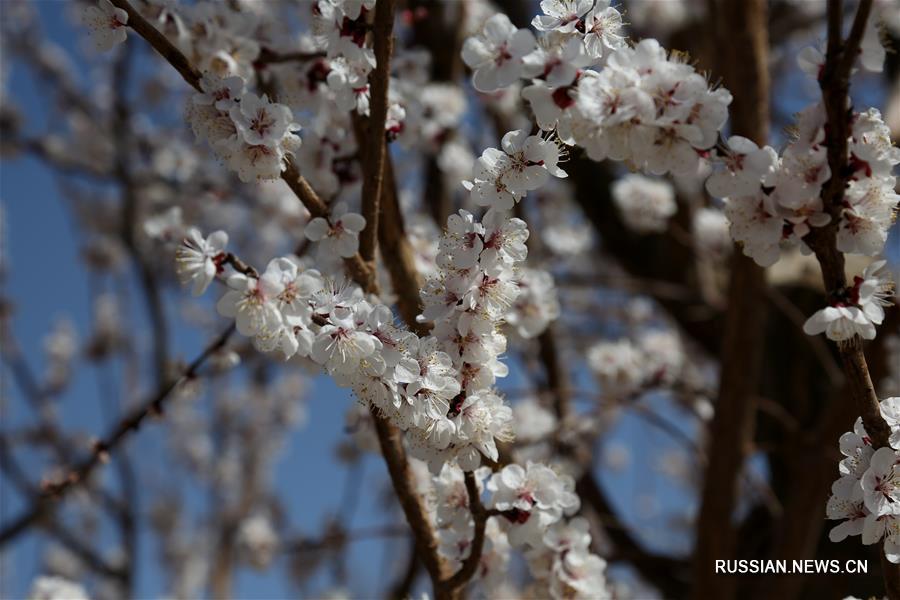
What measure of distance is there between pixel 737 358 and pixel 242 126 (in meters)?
1.82

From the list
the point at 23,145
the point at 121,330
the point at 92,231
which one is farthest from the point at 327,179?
the point at 92,231

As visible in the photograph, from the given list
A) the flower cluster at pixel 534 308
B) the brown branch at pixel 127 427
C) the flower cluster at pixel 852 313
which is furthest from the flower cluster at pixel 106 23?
the flower cluster at pixel 852 313

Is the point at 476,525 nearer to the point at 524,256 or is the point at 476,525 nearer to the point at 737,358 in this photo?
the point at 524,256

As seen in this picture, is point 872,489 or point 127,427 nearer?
point 872,489

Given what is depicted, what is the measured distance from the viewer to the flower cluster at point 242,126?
131 cm

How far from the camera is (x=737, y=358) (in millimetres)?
2574

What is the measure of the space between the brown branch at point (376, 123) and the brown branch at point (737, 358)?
1.41 m

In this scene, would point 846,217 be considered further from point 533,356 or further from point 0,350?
point 0,350

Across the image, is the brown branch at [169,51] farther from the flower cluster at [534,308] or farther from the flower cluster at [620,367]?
the flower cluster at [620,367]

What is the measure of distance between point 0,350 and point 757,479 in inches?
156

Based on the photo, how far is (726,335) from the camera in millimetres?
2631

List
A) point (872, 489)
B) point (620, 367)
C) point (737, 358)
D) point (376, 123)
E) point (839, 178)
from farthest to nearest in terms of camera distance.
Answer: point (620, 367) < point (737, 358) < point (376, 123) < point (872, 489) < point (839, 178)

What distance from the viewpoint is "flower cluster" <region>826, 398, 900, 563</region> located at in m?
1.21

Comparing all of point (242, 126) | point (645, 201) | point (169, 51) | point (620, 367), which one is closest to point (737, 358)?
point (620, 367)
